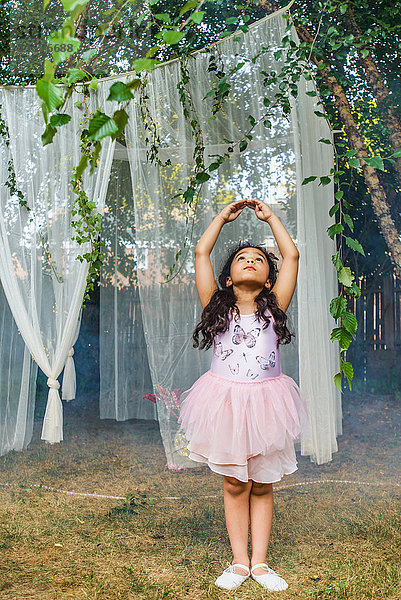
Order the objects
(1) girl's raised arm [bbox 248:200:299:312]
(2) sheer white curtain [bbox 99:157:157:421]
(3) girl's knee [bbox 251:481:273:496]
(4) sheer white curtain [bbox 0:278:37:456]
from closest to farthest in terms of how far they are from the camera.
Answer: (3) girl's knee [bbox 251:481:273:496] < (1) girl's raised arm [bbox 248:200:299:312] < (4) sheer white curtain [bbox 0:278:37:456] < (2) sheer white curtain [bbox 99:157:157:421]

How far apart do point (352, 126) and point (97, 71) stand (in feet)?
5.56

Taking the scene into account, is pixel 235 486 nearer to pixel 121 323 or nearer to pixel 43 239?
pixel 43 239

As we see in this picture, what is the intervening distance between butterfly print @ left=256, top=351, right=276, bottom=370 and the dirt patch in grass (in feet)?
2.31

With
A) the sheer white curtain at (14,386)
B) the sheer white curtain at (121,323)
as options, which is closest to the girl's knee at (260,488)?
the sheer white curtain at (14,386)

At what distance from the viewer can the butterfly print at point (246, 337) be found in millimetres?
1902

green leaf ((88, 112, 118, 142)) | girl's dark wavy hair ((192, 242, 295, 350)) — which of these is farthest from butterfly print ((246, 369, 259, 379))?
green leaf ((88, 112, 118, 142))

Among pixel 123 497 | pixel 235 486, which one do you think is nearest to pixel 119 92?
pixel 235 486

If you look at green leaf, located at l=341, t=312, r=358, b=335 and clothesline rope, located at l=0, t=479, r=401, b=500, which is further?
clothesline rope, located at l=0, t=479, r=401, b=500

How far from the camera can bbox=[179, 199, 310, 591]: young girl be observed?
5.79ft

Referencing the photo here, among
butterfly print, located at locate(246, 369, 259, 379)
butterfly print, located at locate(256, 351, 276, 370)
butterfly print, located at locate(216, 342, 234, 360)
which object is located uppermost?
butterfly print, located at locate(216, 342, 234, 360)

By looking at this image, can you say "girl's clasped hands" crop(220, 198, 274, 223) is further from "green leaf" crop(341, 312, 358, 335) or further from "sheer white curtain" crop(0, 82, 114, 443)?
"sheer white curtain" crop(0, 82, 114, 443)

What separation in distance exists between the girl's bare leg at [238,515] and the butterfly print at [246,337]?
0.46 m

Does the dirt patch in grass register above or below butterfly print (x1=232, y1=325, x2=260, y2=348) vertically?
below

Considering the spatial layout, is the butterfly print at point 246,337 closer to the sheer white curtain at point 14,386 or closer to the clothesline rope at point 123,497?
the clothesline rope at point 123,497
